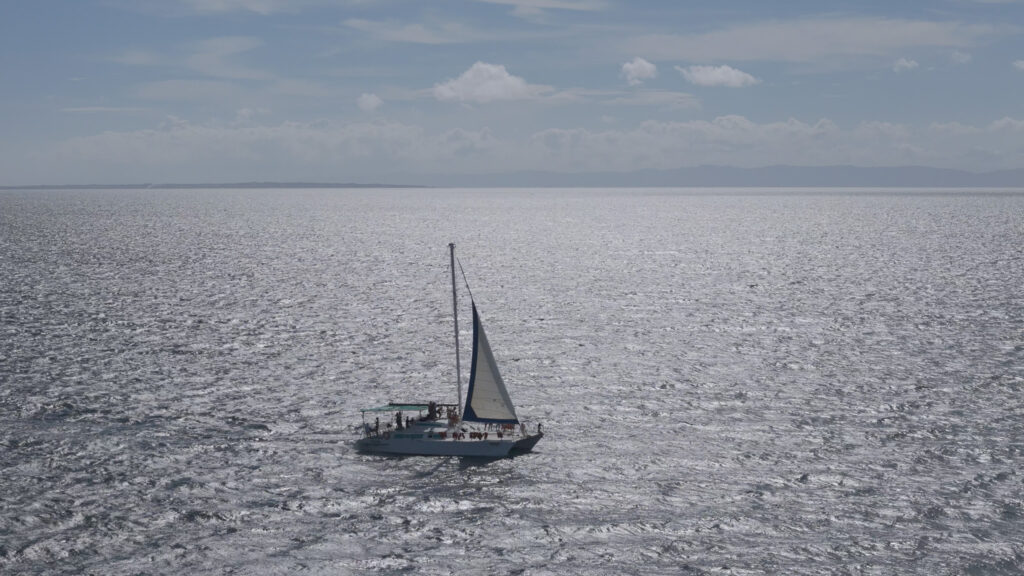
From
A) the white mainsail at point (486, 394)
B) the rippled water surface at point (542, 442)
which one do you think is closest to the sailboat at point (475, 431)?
the white mainsail at point (486, 394)

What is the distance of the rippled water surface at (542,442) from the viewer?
4169 centimetres

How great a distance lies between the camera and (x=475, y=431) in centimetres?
5869

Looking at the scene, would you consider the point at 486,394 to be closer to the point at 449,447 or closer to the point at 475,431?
the point at 475,431

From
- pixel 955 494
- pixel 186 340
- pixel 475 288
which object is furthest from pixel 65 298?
pixel 955 494

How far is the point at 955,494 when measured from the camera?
47750 millimetres

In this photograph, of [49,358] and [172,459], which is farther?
[49,358]

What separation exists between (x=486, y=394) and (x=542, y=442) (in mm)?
4696

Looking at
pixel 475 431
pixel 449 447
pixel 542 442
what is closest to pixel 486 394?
pixel 475 431

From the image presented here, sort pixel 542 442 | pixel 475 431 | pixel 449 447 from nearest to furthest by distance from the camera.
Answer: pixel 449 447 < pixel 542 442 < pixel 475 431

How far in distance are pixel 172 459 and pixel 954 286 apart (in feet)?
383

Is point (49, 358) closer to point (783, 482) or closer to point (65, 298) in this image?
point (65, 298)

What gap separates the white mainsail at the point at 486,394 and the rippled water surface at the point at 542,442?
3.33 metres

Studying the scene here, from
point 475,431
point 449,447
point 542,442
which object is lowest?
point 542,442

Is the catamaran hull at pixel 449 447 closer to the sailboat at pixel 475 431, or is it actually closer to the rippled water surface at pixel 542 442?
the sailboat at pixel 475 431
